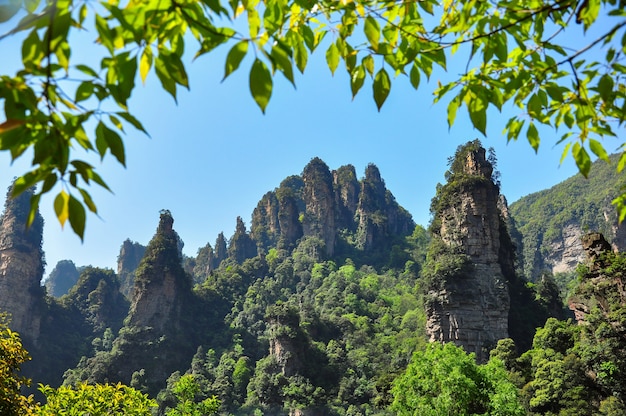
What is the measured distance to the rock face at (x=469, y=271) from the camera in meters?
32.0

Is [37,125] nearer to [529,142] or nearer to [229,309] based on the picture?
[529,142]

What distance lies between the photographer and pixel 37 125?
4.33 feet

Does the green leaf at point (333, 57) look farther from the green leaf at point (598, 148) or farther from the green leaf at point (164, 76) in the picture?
the green leaf at point (598, 148)

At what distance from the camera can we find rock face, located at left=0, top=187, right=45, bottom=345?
48.1 m

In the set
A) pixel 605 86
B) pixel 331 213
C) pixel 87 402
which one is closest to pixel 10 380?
pixel 87 402

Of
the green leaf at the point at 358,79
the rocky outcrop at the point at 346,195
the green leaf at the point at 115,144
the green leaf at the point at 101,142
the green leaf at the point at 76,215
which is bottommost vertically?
the green leaf at the point at 76,215

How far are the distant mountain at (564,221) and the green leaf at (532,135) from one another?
3163 inches

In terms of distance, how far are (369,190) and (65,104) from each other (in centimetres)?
7999

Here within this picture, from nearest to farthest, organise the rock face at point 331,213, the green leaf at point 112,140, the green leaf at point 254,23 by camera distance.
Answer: the green leaf at point 112,140
the green leaf at point 254,23
the rock face at point 331,213

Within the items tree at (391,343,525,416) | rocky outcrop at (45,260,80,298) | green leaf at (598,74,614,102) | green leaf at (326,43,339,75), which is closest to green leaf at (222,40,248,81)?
green leaf at (326,43,339,75)

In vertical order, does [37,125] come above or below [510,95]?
below

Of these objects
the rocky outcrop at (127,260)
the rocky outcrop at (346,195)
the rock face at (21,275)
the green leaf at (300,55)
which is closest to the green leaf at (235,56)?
the green leaf at (300,55)

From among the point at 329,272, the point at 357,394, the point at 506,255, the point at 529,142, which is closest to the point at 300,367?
the point at 357,394

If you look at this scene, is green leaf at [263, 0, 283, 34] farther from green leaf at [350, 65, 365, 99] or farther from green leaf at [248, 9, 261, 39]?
green leaf at [350, 65, 365, 99]
